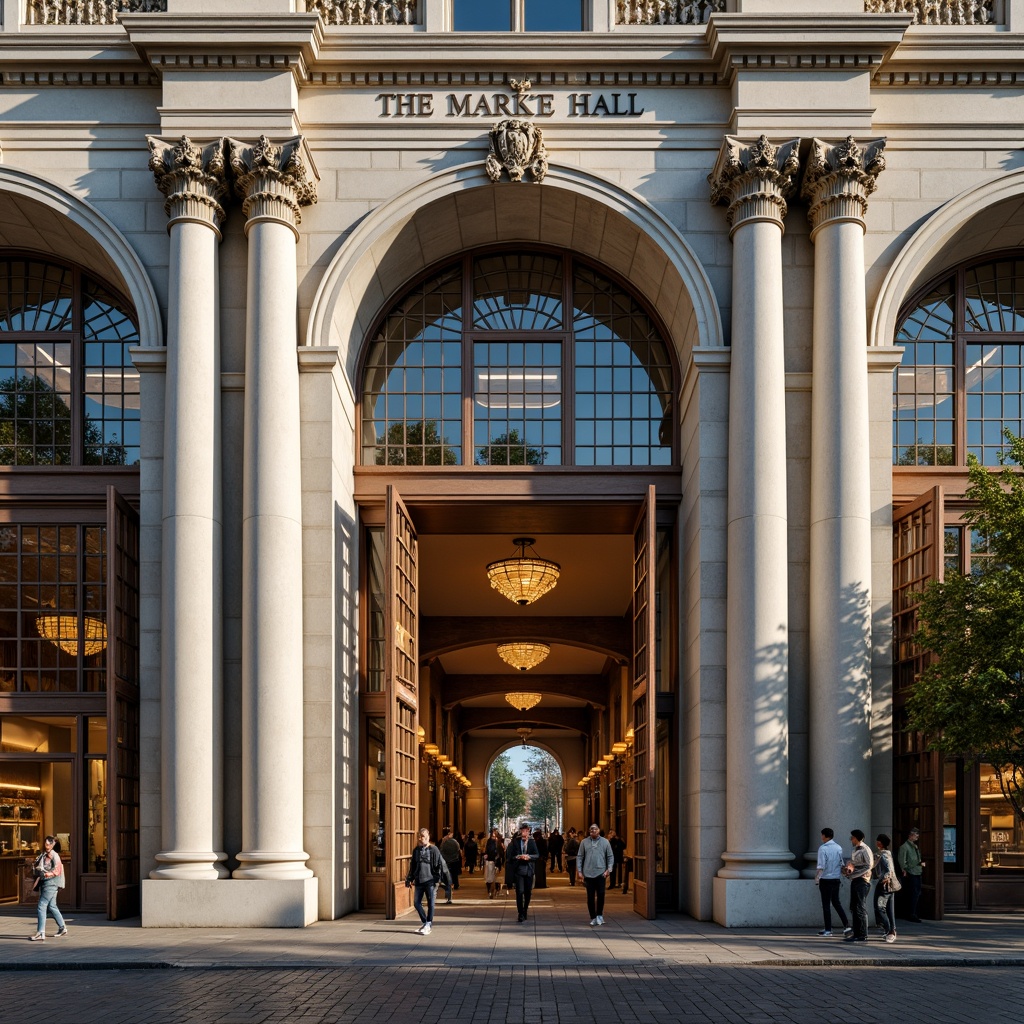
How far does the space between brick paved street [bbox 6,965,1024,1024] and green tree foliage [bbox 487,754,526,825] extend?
380 ft

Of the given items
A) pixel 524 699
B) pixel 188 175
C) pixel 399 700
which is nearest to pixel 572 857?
pixel 524 699

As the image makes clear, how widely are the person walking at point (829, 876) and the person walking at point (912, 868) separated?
2.29 m

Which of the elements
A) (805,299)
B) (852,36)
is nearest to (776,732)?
(805,299)

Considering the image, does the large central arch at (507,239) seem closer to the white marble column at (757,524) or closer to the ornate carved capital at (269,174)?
the white marble column at (757,524)

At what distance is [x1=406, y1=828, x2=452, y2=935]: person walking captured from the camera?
1745 cm

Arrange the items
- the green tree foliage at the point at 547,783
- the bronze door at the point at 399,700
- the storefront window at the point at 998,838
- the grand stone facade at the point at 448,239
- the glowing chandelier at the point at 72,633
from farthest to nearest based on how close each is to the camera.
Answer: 1. the green tree foliage at the point at 547,783
2. the glowing chandelier at the point at 72,633
3. the storefront window at the point at 998,838
4. the bronze door at the point at 399,700
5. the grand stone facade at the point at 448,239

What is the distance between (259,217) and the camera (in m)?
19.6

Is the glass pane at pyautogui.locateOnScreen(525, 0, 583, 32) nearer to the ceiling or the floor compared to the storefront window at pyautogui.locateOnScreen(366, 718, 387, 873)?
A: nearer to the ceiling

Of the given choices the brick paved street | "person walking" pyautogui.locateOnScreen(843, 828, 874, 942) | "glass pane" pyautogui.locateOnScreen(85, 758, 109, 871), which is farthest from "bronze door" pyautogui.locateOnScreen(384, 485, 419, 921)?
"person walking" pyautogui.locateOnScreen(843, 828, 874, 942)

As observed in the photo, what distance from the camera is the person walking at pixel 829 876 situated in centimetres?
1684

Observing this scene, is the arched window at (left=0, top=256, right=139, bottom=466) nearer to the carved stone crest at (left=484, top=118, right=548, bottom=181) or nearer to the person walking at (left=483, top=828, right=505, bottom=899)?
the carved stone crest at (left=484, top=118, right=548, bottom=181)

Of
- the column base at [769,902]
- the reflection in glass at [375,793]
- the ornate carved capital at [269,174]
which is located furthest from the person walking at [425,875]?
the ornate carved capital at [269,174]

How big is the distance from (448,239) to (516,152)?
214cm

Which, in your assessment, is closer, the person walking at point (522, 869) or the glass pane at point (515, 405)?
the person walking at point (522, 869)
